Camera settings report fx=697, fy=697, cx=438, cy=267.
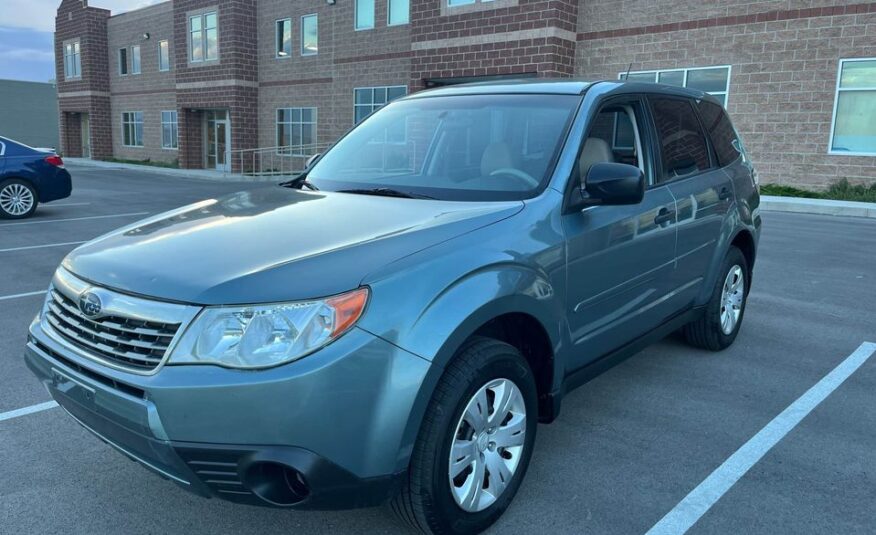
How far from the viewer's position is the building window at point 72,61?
39.6m

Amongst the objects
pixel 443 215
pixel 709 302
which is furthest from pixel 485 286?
pixel 709 302

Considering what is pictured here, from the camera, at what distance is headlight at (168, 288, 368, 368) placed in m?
2.26

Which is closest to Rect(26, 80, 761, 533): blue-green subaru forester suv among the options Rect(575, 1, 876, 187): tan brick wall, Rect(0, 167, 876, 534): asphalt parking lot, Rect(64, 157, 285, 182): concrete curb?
Rect(0, 167, 876, 534): asphalt parking lot

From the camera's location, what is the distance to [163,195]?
1795 cm

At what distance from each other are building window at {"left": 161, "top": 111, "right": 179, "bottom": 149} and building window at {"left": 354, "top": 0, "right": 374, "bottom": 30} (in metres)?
13.2

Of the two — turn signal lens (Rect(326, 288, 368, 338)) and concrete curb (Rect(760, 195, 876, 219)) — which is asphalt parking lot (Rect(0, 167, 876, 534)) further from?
concrete curb (Rect(760, 195, 876, 219))

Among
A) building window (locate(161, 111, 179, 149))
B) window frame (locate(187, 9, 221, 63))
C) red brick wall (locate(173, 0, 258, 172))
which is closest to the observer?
red brick wall (locate(173, 0, 258, 172))

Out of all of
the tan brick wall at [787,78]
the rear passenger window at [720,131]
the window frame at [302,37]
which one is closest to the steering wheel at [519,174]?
the rear passenger window at [720,131]

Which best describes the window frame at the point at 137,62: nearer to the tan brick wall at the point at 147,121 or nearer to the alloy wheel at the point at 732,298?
the tan brick wall at the point at 147,121

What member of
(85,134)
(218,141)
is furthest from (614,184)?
(85,134)

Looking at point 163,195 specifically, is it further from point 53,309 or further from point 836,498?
point 836,498

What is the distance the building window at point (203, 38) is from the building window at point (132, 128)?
774 centimetres

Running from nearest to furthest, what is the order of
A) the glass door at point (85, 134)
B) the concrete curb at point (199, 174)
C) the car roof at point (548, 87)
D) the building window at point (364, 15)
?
1. the car roof at point (548, 87)
2. the building window at point (364, 15)
3. the concrete curb at point (199, 174)
4. the glass door at point (85, 134)

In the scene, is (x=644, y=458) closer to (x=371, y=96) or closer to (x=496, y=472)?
(x=496, y=472)
